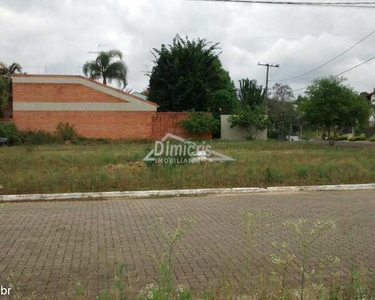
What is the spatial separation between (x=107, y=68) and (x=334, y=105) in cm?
2564

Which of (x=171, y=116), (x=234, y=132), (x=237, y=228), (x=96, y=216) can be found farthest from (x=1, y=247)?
(x=234, y=132)

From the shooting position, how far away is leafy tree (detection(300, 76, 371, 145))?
107 feet

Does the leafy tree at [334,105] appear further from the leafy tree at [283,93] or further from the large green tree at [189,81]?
the leafy tree at [283,93]

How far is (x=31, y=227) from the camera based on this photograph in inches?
284

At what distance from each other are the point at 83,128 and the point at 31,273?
97.8 ft

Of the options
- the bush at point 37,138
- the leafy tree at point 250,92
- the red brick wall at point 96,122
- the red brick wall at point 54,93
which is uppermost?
the leafy tree at point 250,92

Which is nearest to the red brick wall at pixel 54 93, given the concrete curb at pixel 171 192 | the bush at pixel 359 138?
the concrete curb at pixel 171 192

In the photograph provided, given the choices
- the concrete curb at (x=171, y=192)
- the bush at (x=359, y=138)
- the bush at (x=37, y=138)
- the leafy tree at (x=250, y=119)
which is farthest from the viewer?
the bush at (x=359, y=138)

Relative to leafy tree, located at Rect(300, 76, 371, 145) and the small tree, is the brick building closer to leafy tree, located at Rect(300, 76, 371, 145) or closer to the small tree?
the small tree

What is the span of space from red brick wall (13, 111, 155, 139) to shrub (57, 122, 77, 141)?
1.22 ft

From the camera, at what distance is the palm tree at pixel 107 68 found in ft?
152

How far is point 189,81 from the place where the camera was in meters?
39.1

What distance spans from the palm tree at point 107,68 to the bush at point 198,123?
48.8 feet

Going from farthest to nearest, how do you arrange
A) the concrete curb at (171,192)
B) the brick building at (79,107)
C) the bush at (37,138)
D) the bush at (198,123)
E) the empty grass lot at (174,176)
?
the bush at (198,123)
the brick building at (79,107)
the bush at (37,138)
the empty grass lot at (174,176)
the concrete curb at (171,192)
